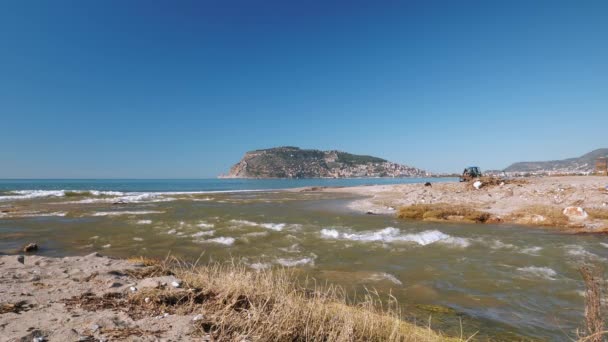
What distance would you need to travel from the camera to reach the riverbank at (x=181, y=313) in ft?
13.3

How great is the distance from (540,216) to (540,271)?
9964mm

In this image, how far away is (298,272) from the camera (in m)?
9.43

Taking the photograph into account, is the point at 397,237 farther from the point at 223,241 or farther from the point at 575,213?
the point at 575,213

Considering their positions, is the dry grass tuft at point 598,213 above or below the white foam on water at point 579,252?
above

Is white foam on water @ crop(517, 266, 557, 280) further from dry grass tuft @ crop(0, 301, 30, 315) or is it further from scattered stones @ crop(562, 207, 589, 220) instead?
dry grass tuft @ crop(0, 301, 30, 315)

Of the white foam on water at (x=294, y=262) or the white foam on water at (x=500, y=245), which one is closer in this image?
the white foam on water at (x=294, y=262)

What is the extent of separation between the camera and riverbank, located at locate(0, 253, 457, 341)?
4.05m

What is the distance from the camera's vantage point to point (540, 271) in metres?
9.30

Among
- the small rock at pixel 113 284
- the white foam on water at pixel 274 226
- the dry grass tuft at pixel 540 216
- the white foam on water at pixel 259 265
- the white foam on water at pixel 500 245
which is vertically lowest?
the white foam on water at pixel 500 245

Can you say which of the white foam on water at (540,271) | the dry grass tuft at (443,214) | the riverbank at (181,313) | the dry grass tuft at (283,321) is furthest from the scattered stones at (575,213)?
the dry grass tuft at (283,321)

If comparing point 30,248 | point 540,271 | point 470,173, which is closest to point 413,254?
point 540,271

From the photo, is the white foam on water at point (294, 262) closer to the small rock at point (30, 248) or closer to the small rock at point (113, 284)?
the small rock at point (113, 284)

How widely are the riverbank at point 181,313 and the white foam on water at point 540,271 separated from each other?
5.98m

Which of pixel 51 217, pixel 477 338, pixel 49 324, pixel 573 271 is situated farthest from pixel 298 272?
pixel 51 217
